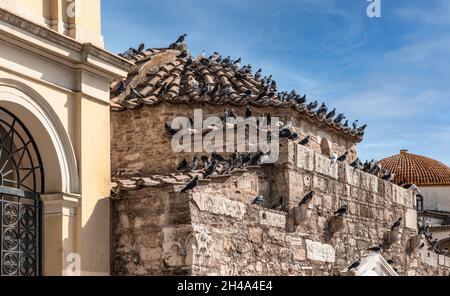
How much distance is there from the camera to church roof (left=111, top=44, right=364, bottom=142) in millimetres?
17766

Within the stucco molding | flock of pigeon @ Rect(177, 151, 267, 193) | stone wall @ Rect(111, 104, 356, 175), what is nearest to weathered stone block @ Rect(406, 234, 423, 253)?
stone wall @ Rect(111, 104, 356, 175)

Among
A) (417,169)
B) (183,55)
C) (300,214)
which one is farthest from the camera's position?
(417,169)

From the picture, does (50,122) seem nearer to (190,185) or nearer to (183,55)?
(190,185)

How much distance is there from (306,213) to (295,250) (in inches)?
23.2

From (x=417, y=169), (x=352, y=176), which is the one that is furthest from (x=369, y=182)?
(x=417, y=169)

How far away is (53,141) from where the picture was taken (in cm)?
1200

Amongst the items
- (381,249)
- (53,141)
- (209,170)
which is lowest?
(381,249)

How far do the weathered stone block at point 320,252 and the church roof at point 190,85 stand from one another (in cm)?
352

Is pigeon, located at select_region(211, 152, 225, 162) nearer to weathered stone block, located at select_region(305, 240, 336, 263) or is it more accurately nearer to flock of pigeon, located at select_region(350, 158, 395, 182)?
weathered stone block, located at select_region(305, 240, 336, 263)

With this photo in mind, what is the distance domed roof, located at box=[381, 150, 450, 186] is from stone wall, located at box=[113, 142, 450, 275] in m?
22.1

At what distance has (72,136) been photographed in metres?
12.3

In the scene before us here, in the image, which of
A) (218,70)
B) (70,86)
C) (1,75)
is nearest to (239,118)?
(218,70)

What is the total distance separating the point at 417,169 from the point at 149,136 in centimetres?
2545
